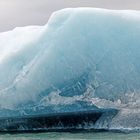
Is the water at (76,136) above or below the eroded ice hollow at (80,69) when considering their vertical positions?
below

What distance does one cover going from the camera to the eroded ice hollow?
20781 millimetres

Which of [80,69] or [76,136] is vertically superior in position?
[80,69]

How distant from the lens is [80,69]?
2116 cm

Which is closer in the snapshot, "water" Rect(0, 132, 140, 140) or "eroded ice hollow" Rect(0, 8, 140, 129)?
"water" Rect(0, 132, 140, 140)

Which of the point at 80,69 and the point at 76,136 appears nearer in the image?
the point at 76,136

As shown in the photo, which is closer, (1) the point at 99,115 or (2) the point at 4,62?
(1) the point at 99,115

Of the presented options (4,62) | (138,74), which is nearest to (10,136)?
(4,62)

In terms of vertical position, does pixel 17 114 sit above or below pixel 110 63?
below

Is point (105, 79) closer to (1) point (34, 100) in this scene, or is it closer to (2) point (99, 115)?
(2) point (99, 115)

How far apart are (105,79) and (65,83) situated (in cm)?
137

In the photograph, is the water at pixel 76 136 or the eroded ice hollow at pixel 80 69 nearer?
the water at pixel 76 136

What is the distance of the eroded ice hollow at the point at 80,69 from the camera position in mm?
20781

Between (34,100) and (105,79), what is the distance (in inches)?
100

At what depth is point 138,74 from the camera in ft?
68.2
